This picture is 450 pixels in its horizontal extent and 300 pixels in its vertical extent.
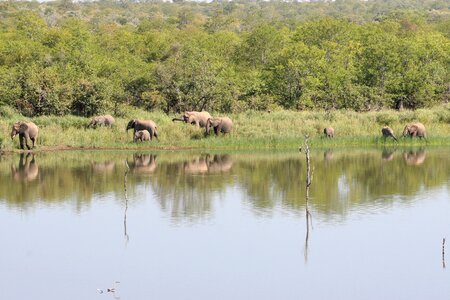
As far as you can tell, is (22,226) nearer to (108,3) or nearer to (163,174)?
(163,174)

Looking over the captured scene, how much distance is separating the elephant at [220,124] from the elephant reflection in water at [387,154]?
752cm

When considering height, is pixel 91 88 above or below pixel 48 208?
above

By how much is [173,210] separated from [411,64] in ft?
115

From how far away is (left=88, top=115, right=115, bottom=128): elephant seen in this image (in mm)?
41750

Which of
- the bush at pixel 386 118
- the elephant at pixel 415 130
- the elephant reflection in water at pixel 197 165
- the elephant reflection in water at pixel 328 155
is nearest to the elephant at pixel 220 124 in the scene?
the elephant reflection in water at pixel 197 165

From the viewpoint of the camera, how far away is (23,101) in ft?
150

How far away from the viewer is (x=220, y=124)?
136 feet

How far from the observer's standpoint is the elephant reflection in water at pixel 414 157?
112 feet

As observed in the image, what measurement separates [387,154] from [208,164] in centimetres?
854

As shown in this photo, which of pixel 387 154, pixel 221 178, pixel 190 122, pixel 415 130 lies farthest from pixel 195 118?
pixel 221 178

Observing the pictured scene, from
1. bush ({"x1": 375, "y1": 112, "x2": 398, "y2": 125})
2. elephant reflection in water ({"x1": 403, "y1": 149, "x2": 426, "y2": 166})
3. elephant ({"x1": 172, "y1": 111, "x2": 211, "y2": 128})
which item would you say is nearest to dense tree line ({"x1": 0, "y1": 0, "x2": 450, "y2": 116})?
elephant ({"x1": 172, "y1": 111, "x2": 211, "y2": 128})

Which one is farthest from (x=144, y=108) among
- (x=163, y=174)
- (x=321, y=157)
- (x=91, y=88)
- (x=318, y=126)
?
(x=163, y=174)

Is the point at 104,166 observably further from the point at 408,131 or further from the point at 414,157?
the point at 408,131

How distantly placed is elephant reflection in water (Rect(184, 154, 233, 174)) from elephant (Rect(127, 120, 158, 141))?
386 cm
